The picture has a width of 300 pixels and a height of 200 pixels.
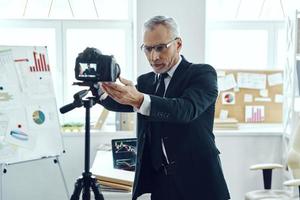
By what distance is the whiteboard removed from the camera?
Result: 2773mm

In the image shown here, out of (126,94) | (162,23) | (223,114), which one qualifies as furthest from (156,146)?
(223,114)

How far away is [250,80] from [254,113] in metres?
0.28

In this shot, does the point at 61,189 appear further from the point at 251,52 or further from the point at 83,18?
the point at 251,52

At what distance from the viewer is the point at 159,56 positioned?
5.04 feet

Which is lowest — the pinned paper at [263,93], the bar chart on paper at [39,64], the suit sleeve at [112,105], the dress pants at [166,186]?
the dress pants at [166,186]

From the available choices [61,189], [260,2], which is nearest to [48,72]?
[61,189]

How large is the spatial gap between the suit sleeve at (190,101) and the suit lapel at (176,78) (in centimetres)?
4

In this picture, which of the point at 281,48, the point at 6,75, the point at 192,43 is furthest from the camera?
the point at 281,48

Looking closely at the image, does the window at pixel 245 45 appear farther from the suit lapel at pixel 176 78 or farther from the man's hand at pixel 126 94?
the man's hand at pixel 126 94

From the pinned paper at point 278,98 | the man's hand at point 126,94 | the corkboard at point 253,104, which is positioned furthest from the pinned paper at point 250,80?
the man's hand at point 126,94

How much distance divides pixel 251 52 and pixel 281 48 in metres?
0.25

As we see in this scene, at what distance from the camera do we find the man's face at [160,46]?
5.00 ft

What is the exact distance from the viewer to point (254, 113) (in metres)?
3.47

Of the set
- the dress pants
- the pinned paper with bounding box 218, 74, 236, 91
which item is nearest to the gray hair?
the dress pants
